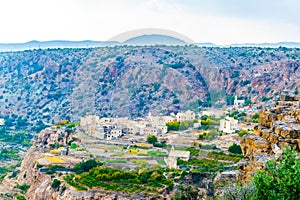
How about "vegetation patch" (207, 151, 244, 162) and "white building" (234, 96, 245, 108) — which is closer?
"vegetation patch" (207, 151, 244, 162)

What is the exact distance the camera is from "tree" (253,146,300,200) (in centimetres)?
551

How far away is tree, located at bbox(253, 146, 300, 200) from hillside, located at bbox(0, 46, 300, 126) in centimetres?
2707


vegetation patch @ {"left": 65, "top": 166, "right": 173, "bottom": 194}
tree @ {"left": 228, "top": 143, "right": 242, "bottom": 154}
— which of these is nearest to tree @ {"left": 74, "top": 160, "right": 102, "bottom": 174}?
vegetation patch @ {"left": 65, "top": 166, "right": 173, "bottom": 194}

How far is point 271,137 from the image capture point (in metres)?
7.44

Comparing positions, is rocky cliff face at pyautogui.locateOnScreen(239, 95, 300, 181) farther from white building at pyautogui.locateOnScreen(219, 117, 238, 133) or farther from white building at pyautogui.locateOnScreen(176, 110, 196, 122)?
white building at pyautogui.locateOnScreen(176, 110, 196, 122)

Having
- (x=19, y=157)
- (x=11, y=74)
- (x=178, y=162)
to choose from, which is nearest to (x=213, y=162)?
(x=178, y=162)

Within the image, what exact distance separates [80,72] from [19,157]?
20.1m

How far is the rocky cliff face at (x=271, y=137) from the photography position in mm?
7035

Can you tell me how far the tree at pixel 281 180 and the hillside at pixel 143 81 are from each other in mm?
27065

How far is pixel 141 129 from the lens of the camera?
25203mm

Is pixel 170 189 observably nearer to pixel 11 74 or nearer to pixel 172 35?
pixel 172 35

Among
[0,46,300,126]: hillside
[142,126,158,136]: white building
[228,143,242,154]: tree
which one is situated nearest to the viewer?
[228,143,242,154]: tree

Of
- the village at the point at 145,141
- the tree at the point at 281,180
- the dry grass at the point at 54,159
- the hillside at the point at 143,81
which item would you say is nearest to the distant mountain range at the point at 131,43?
the hillside at the point at 143,81

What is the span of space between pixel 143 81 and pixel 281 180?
36585mm
